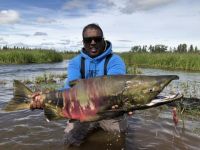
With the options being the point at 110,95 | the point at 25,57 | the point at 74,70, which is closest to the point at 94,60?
the point at 74,70

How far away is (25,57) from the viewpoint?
30.6m

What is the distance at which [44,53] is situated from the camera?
34.6 meters

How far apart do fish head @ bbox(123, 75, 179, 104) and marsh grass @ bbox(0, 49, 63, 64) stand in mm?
26377

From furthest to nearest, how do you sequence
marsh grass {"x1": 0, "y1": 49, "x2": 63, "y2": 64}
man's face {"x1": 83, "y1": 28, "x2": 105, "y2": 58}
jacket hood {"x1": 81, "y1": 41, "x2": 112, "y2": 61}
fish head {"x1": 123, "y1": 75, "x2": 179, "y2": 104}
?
marsh grass {"x1": 0, "y1": 49, "x2": 63, "y2": 64}, jacket hood {"x1": 81, "y1": 41, "x2": 112, "y2": 61}, man's face {"x1": 83, "y1": 28, "x2": 105, "y2": 58}, fish head {"x1": 123, "y1": 75, "x2": 179, "y2": 104}

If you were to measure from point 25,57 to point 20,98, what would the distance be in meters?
26.8

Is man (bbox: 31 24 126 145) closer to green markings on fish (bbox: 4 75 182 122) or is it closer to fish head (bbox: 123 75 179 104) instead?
green markings on fish (bbox: 4 75 182 122)

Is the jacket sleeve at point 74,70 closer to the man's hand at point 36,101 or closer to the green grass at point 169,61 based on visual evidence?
the man's hand at point 36,101

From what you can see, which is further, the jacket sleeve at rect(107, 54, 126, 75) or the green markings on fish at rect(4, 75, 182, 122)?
the jacket sleeve at rect(107, 54, 126, 75)

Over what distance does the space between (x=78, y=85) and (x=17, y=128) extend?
3814mm

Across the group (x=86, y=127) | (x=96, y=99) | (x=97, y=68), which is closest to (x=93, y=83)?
(x=96, y=99)

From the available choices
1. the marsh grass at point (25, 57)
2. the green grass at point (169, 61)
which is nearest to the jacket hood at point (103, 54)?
the green grass at point (169, 61)

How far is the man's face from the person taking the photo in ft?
17.5

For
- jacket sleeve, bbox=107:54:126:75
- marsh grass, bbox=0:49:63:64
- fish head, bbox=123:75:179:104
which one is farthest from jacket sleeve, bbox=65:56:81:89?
marsh grass, bbox=0:49:63:64

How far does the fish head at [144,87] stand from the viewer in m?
3.77
